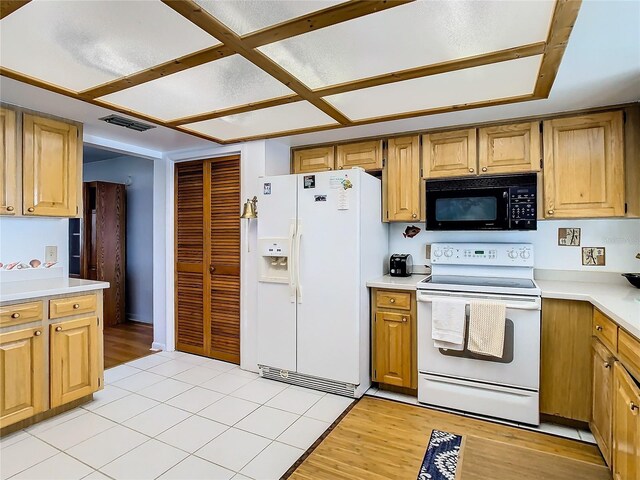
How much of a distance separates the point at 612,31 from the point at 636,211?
1.44 metres

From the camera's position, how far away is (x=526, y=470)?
1938 millimetres

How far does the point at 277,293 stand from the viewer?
3.11 m

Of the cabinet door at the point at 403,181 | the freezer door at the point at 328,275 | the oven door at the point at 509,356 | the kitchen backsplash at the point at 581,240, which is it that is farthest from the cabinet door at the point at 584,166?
the freezer door at the point at 328,275

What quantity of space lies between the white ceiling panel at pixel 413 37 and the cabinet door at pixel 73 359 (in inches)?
90.5

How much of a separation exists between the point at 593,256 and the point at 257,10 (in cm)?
287

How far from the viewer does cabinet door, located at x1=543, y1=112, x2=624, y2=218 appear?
97.1 inches

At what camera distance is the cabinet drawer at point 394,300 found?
280cm

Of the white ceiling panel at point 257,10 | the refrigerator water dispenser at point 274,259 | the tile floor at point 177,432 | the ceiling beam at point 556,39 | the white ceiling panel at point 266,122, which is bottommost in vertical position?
the tile floor at point 177,432

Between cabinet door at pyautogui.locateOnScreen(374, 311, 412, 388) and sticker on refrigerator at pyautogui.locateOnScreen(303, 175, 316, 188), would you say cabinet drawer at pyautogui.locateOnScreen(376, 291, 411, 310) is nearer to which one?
cabinet door at pyautogui.locateOnScreen(374, 311, 412, 388)

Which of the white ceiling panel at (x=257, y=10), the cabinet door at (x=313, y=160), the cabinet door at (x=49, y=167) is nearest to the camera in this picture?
the white ceiling panel at (x=257, y=10)

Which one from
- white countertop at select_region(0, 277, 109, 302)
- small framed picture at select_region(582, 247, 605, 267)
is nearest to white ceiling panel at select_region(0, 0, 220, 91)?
white countertop at select_region(0, 277, 109, 302)

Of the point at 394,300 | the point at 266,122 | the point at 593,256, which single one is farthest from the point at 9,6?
the point at 593,256

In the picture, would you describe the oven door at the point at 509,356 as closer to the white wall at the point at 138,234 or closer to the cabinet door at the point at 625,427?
the cabinet door at the point at 625,427

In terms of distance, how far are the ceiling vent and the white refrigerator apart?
1038 millimetres
